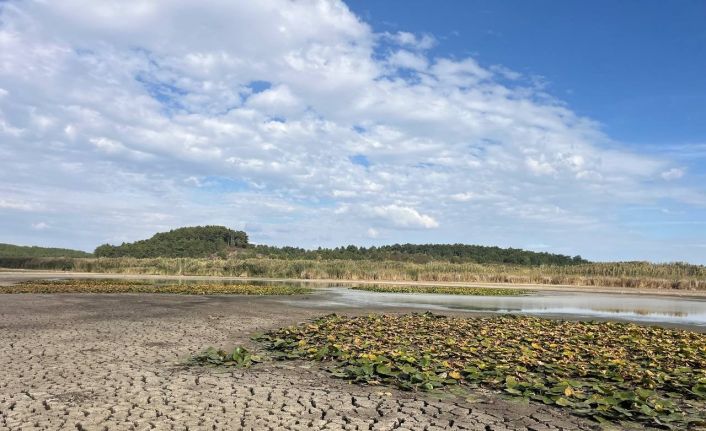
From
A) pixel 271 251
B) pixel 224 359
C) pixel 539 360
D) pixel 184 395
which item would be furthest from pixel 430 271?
pixel 271 251

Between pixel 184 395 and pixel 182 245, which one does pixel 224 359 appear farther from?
pixel 182 245

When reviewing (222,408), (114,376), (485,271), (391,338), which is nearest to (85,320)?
(114,376)

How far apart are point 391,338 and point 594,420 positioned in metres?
6.70

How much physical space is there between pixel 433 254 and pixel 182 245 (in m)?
58.7

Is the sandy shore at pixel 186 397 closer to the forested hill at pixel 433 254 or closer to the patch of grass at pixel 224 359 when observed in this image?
the patch of grass at pixel 224 359

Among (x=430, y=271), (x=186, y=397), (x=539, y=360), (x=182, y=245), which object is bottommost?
(x=186, y=397)

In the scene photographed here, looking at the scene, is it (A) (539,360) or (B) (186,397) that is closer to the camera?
(B) (186,397)

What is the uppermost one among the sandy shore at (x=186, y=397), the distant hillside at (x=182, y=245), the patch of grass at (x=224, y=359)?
the distant hillside at (x=182, y=245)

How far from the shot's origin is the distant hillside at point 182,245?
115125mm

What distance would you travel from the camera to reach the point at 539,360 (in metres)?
11.0

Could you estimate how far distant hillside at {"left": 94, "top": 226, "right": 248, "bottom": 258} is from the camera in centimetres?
11512

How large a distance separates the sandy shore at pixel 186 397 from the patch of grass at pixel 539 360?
64 centimetres

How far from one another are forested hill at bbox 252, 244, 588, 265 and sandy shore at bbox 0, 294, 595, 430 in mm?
84411

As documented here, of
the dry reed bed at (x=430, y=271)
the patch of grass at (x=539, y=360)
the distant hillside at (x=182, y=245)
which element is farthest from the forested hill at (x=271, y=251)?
the patch of grass at (x=539, y=360)
